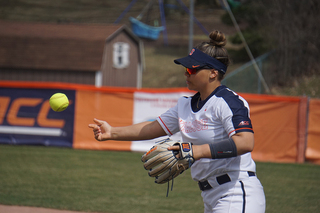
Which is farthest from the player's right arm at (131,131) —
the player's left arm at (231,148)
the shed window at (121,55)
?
the shed window at (121,55)

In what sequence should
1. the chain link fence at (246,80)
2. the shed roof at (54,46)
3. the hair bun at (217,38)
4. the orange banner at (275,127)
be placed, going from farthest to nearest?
1. the shed roof at (54,46)
2. the chain link fence at (246,80)
3. the orange banner at (275,127)
4. the hair bun at (217,38)

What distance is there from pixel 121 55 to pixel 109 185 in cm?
1900

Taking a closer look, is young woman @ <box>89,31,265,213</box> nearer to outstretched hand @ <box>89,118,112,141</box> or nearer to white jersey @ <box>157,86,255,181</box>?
white jersey @ <box>157,86,255,181</box>

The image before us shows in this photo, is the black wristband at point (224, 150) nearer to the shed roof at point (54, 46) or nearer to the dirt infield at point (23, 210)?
the dirt infield at point (23, 210)

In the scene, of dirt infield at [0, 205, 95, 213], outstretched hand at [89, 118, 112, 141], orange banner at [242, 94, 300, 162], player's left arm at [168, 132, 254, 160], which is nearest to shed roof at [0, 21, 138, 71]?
orange banner at [242, 94, 300, 162]

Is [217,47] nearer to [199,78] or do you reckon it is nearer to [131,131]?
[199,78]

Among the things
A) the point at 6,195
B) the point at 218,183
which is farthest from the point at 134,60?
the point at 218,183

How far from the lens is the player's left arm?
2.20 metres

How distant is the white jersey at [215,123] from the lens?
2348mm

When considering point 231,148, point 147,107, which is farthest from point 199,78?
point 147,107

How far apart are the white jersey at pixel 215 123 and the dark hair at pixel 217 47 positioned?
0.22m

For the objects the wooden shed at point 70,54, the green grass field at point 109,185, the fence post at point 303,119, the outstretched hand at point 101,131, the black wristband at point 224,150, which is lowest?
the green grass field at point 109,185

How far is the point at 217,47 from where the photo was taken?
8.62 ft

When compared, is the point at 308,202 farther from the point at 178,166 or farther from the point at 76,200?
the point at 178,166
